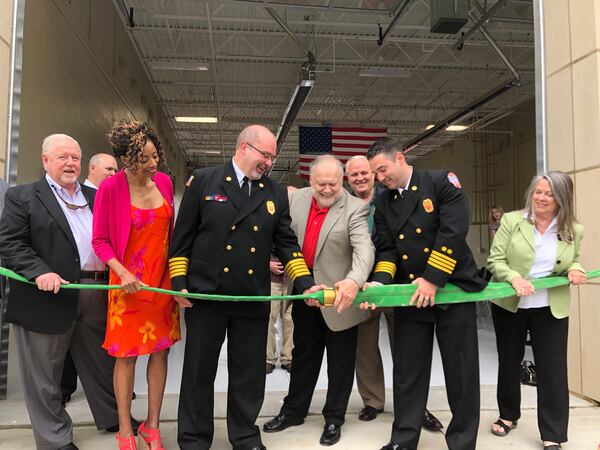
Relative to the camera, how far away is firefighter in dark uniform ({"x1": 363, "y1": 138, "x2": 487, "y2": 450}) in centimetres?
271

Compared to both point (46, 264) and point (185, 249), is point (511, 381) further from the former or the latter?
point (46, 264)

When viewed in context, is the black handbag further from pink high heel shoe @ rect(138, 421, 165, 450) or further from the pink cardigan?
the pink cardigan

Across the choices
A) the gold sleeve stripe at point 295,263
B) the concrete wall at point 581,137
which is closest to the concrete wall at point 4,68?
the gold sleeve stripe at point 295,263

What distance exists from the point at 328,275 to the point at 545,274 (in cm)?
129

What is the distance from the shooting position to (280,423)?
328 centimetres

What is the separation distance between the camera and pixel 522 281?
2838mm

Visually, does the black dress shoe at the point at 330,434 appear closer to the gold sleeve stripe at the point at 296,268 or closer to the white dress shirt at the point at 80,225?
the gold sleeve stripe at the point at 296,268

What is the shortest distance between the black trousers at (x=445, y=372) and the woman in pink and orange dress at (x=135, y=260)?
4.34 ft

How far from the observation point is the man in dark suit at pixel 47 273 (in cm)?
270

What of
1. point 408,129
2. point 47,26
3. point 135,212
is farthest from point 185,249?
point 408,129

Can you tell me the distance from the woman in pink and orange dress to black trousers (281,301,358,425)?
832mm

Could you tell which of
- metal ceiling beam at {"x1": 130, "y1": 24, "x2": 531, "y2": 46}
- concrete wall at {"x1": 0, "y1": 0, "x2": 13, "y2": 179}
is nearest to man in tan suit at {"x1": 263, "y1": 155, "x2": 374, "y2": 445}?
concrete wall at {"x1": 0, "y1": 0, "x2": 13, "y2": 179}

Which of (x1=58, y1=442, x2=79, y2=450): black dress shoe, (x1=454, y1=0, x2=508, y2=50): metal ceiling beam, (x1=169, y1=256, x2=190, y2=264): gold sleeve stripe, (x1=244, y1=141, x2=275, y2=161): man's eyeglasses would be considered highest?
(x1=454, y1=0, x2=508, y2=50): metal ceiling beam

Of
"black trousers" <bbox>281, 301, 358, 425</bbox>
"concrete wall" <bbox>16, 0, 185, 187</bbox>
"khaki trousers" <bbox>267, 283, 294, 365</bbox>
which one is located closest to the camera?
"black trousers" <bbox>281, 301, 358, 425</bbox>
